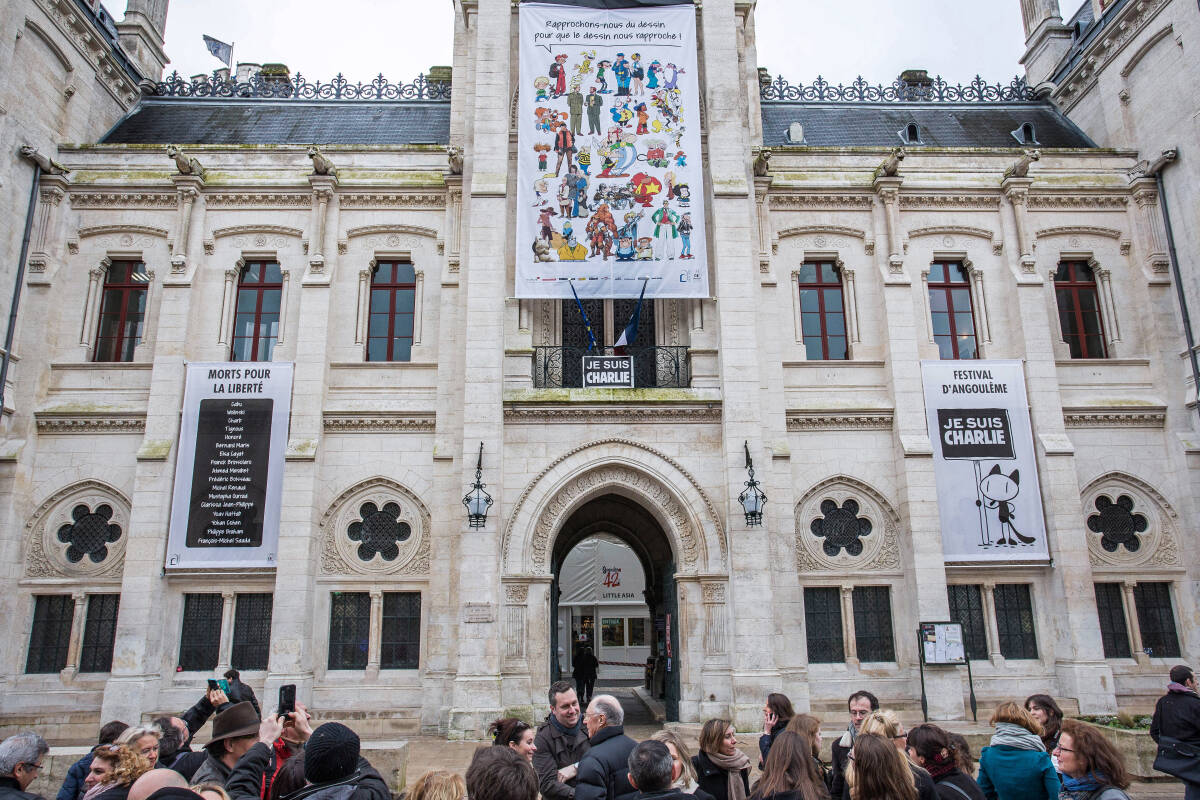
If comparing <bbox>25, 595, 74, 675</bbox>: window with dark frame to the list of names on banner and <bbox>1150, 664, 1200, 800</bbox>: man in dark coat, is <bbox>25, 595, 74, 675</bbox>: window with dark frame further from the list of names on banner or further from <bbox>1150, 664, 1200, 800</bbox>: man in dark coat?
<bbox>1150, 664, 1200, 800</bbox>: man in dark coat

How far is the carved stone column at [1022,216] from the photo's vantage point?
18.8 meters

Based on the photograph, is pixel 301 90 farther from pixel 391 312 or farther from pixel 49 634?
pixel 49 634

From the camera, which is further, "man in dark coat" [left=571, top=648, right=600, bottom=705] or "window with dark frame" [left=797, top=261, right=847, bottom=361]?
"man in dark coat" [left=571, top=648, right=600, bottom=705]

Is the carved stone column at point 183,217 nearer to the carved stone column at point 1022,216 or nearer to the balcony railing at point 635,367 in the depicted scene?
the balcony railing at point 635,367

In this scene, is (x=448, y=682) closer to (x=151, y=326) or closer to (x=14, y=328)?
(x=151, y=326)

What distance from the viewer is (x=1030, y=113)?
943 inches

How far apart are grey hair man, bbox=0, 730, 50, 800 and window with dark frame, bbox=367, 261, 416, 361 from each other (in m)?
13.4

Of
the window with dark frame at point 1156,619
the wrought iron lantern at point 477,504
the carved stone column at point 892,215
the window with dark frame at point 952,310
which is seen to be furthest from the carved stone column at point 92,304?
the window with dark frame at point 1156,619

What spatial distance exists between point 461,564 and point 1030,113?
21.6m

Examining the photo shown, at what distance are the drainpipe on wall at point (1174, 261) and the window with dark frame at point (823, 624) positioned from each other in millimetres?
9468

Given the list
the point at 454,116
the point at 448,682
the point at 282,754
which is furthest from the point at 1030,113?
the point at 282,754

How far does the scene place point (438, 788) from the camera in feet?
13.4

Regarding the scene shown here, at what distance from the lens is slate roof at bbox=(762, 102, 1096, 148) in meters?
22.5

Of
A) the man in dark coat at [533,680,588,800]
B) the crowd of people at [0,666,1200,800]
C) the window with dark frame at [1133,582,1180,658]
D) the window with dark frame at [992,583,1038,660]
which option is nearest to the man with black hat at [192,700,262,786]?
the crowd of people at [0,666,1200,800]
